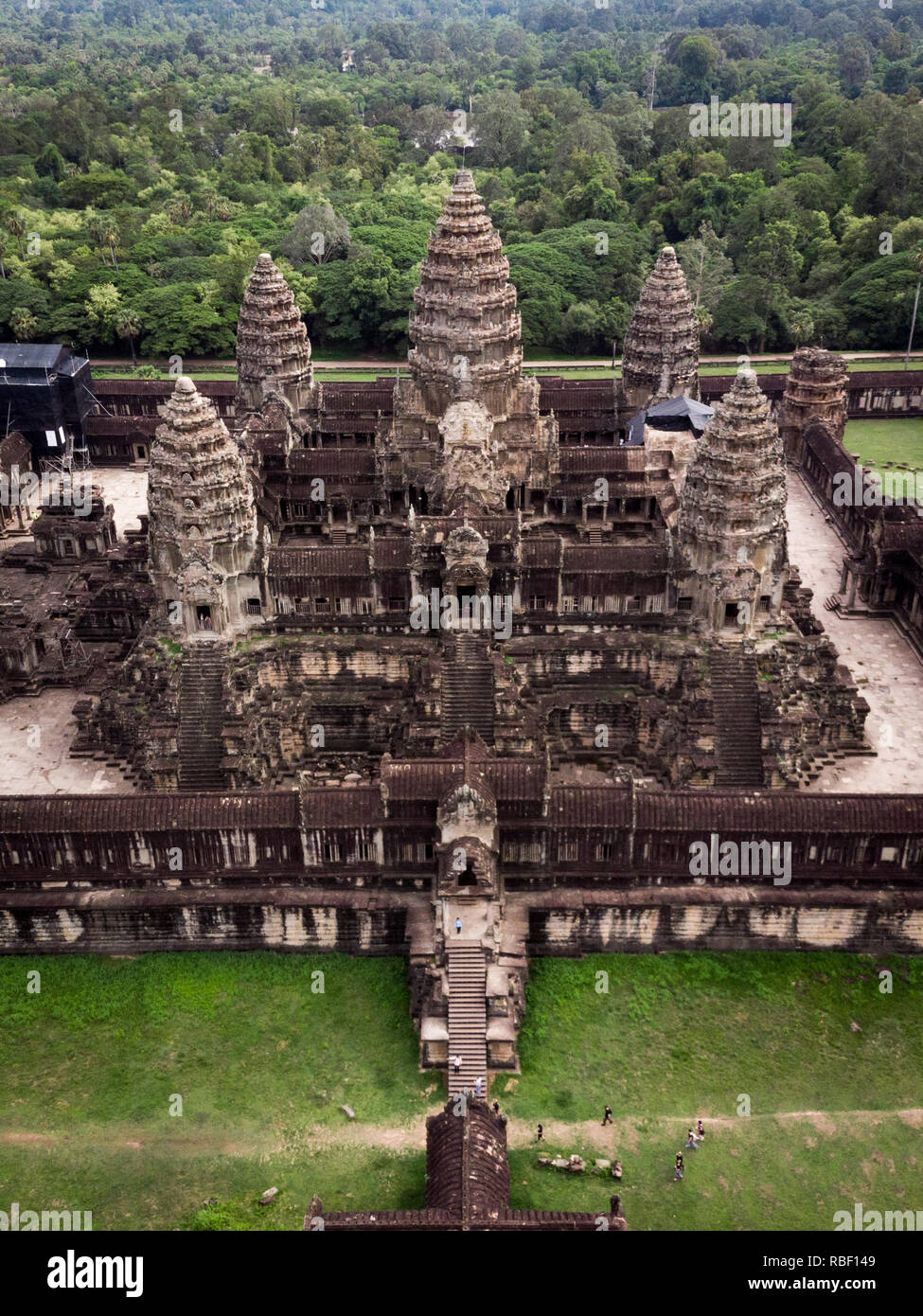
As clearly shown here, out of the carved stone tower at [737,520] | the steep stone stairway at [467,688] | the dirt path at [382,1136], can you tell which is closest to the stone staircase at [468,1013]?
the dirt path at [382,1136]

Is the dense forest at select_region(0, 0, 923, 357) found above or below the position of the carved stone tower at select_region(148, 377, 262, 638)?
above

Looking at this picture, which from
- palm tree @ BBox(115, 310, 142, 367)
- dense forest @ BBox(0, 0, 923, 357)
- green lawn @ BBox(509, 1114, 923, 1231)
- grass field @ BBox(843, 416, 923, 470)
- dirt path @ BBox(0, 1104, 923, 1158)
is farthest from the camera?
dense forest @ BBox(0, 0, 923, 357)

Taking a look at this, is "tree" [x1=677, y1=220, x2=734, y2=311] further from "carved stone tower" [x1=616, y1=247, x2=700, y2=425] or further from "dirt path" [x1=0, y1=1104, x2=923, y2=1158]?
"dirt path" [x1=0, y1=1104, x2=923, y2=1158]

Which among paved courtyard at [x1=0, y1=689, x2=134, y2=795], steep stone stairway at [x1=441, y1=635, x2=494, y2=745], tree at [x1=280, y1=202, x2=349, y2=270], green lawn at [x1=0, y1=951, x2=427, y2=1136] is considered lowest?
green lawn at [x1=0, y1=951, x2=427, y2=1136]

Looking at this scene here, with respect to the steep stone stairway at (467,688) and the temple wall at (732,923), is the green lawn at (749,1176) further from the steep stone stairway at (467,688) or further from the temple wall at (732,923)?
the steep stone stairway at (467,688)

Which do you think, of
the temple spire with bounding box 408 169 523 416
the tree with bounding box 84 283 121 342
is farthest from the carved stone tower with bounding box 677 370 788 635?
the tree with bounding box 84 283 121 342

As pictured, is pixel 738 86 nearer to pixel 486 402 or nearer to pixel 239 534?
pixel 486 402
